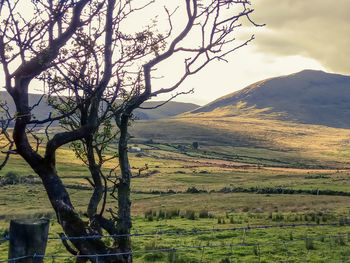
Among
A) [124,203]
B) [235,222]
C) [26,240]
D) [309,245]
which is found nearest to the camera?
[26,240]

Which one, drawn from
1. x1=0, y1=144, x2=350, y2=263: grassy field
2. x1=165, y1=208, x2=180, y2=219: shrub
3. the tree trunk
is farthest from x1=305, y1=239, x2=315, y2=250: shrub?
x1=165, y1=208, x2=180, y2=219: shrub

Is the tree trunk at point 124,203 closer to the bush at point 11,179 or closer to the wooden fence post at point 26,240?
the wooden fence post at point 26,240

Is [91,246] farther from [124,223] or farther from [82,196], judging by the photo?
[82,196]

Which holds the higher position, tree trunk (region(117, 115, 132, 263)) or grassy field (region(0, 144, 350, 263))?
tree trunk (region(117, 115, 132, 263))

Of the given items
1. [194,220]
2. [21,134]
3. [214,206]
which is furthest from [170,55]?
[214,206]

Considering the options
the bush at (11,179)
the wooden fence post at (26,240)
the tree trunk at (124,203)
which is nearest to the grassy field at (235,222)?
the tree trunk at (124,203)

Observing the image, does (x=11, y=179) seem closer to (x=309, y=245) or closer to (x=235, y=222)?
(x=235, y=222)

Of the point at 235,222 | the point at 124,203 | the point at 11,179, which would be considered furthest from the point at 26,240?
the point at 11,179

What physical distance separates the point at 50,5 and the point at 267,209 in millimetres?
27371

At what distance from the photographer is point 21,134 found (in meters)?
9.10

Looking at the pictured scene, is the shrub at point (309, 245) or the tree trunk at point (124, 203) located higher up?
the tree trunk at point (124, 203)

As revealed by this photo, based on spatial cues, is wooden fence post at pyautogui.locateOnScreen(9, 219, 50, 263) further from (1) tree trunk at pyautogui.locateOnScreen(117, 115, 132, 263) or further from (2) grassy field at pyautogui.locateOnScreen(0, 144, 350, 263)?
(2) grassy field at pyautogui.locateOnScreen(0, 144, 350, 263)

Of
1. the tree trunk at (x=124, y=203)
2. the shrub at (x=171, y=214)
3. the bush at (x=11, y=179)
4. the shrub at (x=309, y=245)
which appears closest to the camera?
the tree trunk at (x=124, y=203)

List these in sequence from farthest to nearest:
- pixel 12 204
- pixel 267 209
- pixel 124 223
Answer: pixel 12 204
pixel 267 209
pixel 124 223
